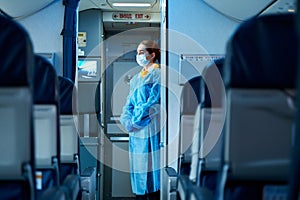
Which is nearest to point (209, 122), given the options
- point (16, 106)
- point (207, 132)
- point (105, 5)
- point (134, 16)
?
point (207, 132)

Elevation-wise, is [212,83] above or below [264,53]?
below

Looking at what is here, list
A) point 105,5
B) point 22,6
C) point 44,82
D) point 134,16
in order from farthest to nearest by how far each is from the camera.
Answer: point 134,16, point 105,5, point 22,6, point 44,82

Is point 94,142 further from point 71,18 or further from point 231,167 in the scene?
point 231,167

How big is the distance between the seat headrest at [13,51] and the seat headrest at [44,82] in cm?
52

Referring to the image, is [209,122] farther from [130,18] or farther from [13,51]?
[130,18]

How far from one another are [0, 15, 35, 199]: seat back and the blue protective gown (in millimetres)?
2892

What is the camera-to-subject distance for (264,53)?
1.45 meters

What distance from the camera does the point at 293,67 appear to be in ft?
4.73

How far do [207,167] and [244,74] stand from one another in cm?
125

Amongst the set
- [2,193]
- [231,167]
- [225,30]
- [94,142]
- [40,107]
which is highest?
[225,30]

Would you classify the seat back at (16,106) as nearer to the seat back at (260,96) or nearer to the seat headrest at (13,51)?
the seat headrest at (13,51)

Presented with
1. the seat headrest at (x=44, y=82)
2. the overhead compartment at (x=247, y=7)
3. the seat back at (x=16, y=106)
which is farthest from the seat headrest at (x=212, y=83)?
the overhead compartment at (x=247, y=7)

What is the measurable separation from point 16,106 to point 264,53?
3.27 feet

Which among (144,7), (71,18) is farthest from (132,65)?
(71,18)
